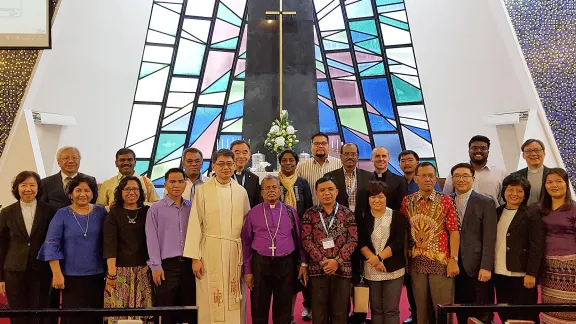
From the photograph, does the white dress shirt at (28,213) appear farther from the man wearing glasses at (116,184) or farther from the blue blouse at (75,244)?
the man wearing glasses at (116,184)

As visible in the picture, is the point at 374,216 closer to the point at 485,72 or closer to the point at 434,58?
the point at 485,72

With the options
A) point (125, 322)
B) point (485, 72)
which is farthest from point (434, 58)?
point (125, 322)

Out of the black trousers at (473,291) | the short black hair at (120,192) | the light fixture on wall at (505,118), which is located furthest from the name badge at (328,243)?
the light fixture on wall at (505,118)

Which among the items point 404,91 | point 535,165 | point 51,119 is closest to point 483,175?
point 535,165

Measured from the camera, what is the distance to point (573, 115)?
4.82 meters

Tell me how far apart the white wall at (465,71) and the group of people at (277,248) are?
7.91ft

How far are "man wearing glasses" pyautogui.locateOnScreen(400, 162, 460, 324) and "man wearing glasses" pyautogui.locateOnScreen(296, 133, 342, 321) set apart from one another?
3.15 ft

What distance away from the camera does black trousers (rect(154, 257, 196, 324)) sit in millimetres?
3219

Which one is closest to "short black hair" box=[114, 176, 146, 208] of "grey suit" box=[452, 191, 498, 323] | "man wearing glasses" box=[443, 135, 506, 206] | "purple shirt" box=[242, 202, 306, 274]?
"purple shirt" box=[242, 202, 306, 274]

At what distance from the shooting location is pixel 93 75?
230 inches

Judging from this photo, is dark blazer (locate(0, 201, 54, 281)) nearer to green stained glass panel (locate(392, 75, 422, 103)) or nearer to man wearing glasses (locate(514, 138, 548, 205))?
man wearing glasses (locate(514, 138, 548, 205))

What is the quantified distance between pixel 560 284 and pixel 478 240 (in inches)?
20.0

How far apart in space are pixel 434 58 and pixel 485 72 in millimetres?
1037

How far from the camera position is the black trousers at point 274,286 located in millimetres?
3311
